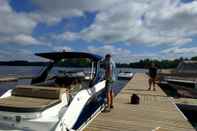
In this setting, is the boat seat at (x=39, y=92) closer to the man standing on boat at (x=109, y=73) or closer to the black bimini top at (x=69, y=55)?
the black bimini top at (x=69, y=55)

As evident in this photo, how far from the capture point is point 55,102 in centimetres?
564

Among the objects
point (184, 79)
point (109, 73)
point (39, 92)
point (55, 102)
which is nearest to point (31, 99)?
point (39, 92)

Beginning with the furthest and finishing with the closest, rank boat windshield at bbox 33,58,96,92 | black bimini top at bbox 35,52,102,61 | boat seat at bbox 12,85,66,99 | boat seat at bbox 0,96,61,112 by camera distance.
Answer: black bimini top at bbox 35,52,102,61 → boat windshield at bbox 33,58,96,92 → boat seat at bbox 12,85,66,99 → boat seat at bbox 0,96,61,112

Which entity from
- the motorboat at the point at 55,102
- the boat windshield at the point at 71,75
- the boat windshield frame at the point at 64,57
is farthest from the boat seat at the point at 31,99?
Result: the boat windshield frame at the point at 64,57

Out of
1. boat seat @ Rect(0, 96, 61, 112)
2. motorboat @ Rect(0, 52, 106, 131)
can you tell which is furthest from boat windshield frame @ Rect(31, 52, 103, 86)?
boat seat @ Rect(0, 96, 61, 112)

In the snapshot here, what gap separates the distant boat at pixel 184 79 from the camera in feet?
49.9

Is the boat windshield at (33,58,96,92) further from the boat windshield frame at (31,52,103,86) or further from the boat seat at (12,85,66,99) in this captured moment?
the boat seat at (12,85,66,99)

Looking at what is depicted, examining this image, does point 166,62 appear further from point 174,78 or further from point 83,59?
point 83,59

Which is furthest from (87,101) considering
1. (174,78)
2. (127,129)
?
(174,78)

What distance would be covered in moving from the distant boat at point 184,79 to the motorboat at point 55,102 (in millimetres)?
8634

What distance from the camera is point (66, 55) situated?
8.03m

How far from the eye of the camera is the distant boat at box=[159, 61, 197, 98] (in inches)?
599

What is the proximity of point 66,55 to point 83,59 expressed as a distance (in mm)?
545

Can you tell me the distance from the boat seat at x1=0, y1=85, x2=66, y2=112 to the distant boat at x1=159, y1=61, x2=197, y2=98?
10974 mm
